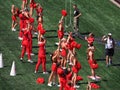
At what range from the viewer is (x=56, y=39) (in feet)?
93.3

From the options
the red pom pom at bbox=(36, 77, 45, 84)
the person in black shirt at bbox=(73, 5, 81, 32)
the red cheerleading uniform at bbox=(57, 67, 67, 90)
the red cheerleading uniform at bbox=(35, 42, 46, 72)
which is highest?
the person in black shirt at bbox=(73, 5, 81, 32)

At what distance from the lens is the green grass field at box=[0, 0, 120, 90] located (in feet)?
75.2

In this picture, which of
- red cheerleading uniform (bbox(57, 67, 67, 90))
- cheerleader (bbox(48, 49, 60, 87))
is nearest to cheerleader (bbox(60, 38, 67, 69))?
cheerleader (bbox(48, 49, 60, 87))

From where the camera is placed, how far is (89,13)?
3369cm

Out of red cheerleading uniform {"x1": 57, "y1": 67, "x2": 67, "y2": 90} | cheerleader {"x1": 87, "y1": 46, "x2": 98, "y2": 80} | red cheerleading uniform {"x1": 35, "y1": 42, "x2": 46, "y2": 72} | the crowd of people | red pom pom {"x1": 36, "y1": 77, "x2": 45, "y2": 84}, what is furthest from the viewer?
cheerleader {"x1": 87, "y1": 46, "x2": 98, "y2": 80}

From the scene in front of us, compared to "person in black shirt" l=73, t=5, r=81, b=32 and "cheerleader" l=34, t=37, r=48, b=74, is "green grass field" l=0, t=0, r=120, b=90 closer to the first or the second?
"person in black shirt" l=73, t=5, r=81, b=32

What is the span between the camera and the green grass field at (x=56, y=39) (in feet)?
75.2

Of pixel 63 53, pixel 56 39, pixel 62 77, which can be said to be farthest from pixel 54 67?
pixel 56 39

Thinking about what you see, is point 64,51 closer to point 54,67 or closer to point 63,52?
point 63,52

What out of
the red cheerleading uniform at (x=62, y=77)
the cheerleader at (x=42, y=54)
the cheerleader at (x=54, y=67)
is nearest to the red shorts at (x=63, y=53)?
the cheerleader at (x=42, y=54)

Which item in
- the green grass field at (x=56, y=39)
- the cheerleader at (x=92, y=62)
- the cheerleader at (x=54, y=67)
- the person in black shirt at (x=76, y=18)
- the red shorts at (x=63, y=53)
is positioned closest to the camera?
the cheerleader at (x=54, y=67)

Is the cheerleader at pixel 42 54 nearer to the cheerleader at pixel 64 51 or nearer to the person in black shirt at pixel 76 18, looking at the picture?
the cheerleader at pixel 64 51

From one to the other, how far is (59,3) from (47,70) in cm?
1141

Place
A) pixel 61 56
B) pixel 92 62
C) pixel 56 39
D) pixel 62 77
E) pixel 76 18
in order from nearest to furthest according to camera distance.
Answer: pixel 62 77, pixel 92 62, pixel 61 56, pixel 56 39, pixel 76 18
